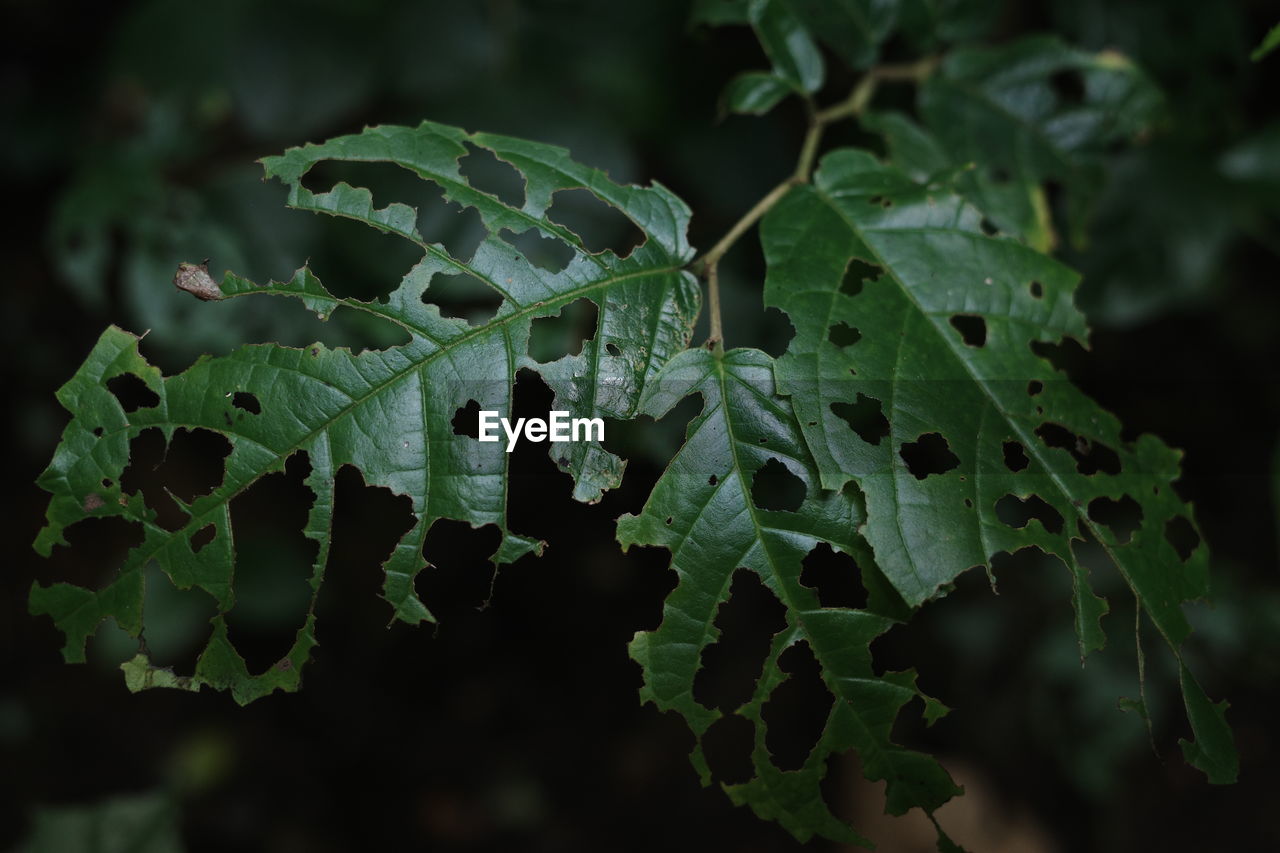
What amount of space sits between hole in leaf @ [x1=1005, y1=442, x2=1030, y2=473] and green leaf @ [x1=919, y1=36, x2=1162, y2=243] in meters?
0.68

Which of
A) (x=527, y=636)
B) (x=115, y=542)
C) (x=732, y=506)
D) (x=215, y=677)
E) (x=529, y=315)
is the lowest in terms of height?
(x=527, y=636)

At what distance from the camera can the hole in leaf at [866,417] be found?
3.89ft

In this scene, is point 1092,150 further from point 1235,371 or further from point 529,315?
point 1235,371

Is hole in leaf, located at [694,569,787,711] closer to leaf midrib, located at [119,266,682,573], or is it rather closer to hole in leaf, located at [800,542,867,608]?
Result: hole in leaf, located at [800,542,867,608]

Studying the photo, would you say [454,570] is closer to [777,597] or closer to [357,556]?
[357,556]

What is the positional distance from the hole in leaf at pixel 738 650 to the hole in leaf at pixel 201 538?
6.92ft

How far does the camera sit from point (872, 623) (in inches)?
44.8

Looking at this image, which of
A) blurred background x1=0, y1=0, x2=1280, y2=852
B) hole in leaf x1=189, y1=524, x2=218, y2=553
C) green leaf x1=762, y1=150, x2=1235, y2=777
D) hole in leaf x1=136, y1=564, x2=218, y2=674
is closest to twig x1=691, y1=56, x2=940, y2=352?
green leaf x1=762, y1=150, x2=1235, y2=777

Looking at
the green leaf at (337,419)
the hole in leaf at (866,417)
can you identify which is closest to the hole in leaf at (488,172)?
the green leaf at (337,419)

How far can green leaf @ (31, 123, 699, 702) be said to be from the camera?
112 cm

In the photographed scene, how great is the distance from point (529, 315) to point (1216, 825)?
308 cm

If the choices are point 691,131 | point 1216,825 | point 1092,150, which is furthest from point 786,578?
point 1216,825

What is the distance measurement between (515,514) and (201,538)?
179cm

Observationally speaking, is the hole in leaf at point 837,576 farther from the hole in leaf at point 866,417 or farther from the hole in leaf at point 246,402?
the hole in leaf at point 246,402
